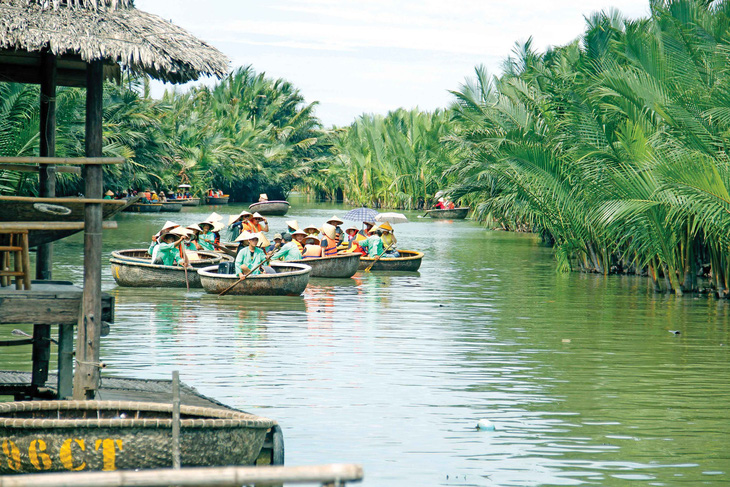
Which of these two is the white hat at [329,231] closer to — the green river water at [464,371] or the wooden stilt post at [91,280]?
the green river water at [464,371]

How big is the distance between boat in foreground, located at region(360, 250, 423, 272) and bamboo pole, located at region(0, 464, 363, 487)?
20.1 meters

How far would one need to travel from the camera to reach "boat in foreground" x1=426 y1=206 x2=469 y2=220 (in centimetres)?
5228

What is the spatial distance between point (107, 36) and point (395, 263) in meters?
16.5

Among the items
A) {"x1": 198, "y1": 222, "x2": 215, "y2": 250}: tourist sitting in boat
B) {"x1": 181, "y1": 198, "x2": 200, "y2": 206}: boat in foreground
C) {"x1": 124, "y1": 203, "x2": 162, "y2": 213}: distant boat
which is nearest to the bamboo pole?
{"x1": 198, "y1": 222, "x2": 215, "y2": 250}: tourist sitting in boat

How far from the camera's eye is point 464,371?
1199 cm

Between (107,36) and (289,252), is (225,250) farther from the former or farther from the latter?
(107,36)

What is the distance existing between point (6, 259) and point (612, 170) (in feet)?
41.7

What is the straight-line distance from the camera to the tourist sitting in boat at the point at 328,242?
2297 cm

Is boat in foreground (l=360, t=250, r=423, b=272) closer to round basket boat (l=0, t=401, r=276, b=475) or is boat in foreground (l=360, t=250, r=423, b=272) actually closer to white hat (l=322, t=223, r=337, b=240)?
white hat (l=322, t=223, r=337, b=240)

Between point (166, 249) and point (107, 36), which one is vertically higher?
point (107, 36)

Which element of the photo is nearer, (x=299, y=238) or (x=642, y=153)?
(x=642, y=153)

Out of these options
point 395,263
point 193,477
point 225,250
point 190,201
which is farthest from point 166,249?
point 190,201

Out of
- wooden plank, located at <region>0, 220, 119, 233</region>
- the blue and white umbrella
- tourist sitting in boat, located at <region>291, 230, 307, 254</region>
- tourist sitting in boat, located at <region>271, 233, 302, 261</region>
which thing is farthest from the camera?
the blue and white umbrella

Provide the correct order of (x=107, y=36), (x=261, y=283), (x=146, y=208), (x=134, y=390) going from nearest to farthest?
(x=107, y=36) < (x=134, y=390) < (x=261, y=283) < (x=146, y=208)
